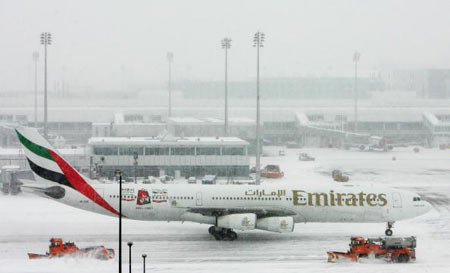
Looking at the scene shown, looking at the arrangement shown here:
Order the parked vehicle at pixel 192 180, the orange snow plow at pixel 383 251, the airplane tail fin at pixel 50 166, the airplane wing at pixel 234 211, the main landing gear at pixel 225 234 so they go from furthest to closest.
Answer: the parked vehicle at pixel 192 180, the airplane tail fin at pixel 50 166, the main landing gear at pixel 225 234, the airplane wing at pixel 234 211, the orange snow plow at pixel 383 251

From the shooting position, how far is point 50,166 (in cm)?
3872

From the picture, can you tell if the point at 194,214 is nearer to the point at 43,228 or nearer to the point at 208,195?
the point at 208,195

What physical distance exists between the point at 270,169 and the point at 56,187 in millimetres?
37121

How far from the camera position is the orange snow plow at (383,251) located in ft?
107

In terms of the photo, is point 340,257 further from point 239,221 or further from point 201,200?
point 201,200

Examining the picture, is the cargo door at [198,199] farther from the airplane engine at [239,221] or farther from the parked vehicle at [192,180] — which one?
the parked vehicle at [192,180]

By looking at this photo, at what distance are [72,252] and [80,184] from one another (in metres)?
6.58

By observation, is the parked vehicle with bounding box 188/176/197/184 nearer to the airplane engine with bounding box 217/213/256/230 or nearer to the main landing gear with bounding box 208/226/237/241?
the main landing gear with bounding box 208/226/237/241

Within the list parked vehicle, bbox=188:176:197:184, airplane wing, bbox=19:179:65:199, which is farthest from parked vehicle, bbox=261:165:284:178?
airplane wing, bbox=19:179:65:199

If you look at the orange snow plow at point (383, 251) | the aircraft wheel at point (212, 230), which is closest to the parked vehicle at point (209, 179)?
the aircraft wheel at point (212, 230)

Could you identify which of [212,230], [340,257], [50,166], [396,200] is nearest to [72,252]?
[50,166]

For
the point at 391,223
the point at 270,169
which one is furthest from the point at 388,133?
the point at 391,223

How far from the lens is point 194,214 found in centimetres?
3800

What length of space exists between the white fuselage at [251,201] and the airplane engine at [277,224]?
120cm
